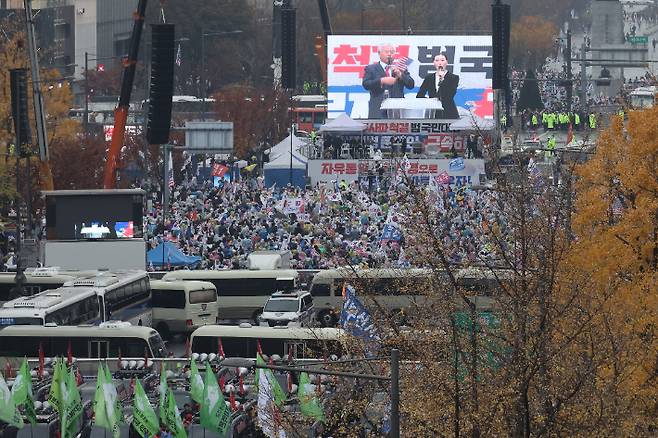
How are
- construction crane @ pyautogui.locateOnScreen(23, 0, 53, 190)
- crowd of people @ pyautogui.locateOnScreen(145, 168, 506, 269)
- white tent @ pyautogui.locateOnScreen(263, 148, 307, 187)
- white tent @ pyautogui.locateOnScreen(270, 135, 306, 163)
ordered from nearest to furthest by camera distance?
crowd of people @ pyautogui.locateOnScreen(145, 168, 506, 269)
construction crane @ pyautogui.locateOnScreen(23, 0, 53, 190)
white tent @ pyautogui.locateOnScreen(263, 148, 307, 187)
white tent @ pyautogui.locateOnScreen(270, 135, 306, 163)

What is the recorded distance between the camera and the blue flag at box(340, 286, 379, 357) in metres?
17.2

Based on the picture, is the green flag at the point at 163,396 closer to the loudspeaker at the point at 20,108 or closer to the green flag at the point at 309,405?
the green flag at the point at 309,405

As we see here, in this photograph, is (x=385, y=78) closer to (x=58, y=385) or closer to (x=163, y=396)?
(x=58, y=385)

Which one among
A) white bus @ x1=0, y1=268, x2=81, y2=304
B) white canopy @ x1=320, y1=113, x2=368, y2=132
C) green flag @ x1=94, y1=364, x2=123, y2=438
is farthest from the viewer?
white canopy @ x1=320, y1=113, x2=368, y2=132

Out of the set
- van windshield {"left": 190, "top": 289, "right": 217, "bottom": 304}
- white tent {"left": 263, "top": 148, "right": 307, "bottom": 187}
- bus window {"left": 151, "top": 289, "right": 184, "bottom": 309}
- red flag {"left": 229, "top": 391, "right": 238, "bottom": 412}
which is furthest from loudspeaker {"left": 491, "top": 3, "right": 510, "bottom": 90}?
red flag {"left": 229, "top": 391, "right": 238, "bottom": 412}

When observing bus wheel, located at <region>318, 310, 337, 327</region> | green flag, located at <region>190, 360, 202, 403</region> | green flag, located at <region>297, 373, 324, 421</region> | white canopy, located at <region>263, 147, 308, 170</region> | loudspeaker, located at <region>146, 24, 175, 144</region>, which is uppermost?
loudspeaker, located at <region>146, 24, 175, 144</region>

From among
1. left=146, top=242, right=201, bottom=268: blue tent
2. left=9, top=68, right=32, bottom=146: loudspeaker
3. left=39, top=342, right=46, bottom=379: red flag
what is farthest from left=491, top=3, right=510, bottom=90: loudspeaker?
left=39, top=342, right=46, bottom=379: red flag

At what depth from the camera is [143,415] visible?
72.4 ft

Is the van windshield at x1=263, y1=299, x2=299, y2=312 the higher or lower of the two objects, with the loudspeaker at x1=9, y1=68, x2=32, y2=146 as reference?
lower

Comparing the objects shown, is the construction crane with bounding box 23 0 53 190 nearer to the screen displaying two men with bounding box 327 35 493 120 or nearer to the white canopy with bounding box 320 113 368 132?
the white canopy with bounding box 320 113 368 132

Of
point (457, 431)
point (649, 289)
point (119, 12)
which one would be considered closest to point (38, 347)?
point (649, 289)

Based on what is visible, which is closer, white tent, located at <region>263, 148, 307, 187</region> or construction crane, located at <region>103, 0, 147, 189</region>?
construction crane, located at <region>103, 0, 147, 189</region>

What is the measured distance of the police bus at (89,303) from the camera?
96.1ft

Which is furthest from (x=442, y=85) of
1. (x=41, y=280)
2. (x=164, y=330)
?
(x=41, y=280)
